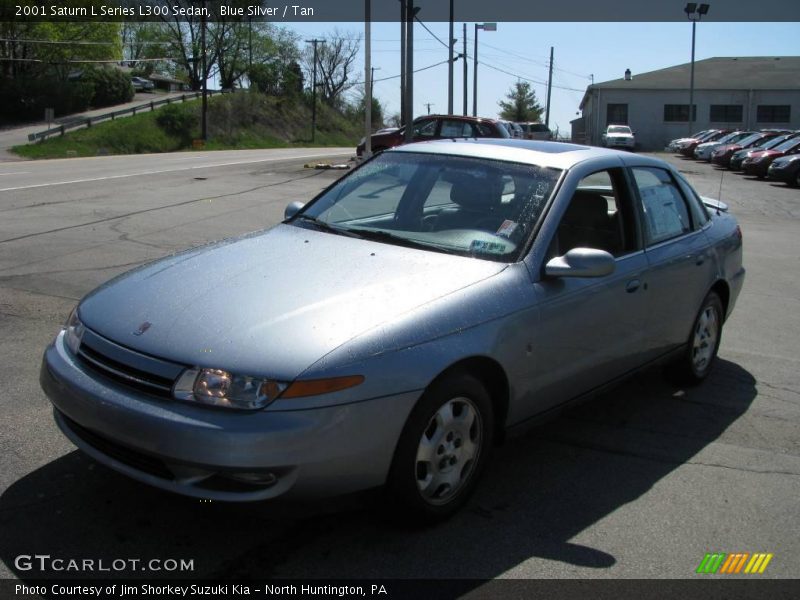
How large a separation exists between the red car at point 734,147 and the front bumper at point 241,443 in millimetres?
33577

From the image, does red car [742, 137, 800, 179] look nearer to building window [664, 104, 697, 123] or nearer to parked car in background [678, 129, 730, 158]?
parked car in background [678, 129, 730, 158]

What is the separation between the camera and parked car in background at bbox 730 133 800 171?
3036 centimetres

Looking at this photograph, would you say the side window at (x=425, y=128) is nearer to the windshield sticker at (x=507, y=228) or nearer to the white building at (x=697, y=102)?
the windshield sticker at (x=507, y=228)

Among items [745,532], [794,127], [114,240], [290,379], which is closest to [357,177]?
[290,379]

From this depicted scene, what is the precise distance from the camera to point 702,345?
5.73m

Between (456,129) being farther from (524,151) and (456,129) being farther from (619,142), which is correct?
(619,142)

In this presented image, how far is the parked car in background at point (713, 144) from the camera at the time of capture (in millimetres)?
38475

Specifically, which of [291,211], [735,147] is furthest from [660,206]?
[735,147]

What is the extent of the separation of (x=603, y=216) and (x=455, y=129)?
19.3 metres

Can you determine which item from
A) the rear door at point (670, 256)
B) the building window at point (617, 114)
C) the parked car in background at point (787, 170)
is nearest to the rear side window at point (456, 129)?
the parked car in background at point (787, 170)

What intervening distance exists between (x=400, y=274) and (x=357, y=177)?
146 centimetres

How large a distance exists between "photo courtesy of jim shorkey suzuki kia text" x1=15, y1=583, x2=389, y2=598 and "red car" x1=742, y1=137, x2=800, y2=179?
28.1 m

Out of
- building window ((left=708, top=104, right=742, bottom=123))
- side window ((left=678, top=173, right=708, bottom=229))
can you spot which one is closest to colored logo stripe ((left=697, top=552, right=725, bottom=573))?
side window ((left=678, top=173, right=708, bottom=229))

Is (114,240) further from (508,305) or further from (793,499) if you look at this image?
(793,499)
